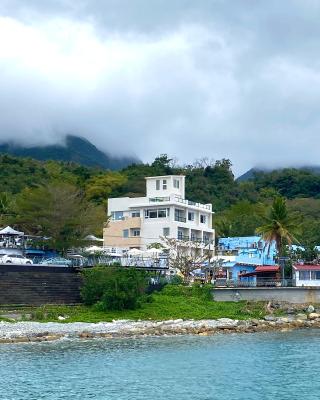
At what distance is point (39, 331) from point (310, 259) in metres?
31.4

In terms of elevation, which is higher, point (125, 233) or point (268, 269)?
point (125, 233)

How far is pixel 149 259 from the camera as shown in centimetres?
5991

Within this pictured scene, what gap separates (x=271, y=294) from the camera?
185ft

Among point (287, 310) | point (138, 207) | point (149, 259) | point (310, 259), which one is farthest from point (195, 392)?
point (138, 207)

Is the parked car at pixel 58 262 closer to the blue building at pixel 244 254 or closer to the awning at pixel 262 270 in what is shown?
the blue building at pixel 244 254

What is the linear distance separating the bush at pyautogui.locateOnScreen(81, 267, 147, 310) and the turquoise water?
26.2 ft

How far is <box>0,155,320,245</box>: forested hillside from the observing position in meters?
83.6

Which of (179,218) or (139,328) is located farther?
(179,218)

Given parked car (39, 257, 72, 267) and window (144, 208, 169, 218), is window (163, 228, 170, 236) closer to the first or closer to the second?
window (144, 208, 169, 218)

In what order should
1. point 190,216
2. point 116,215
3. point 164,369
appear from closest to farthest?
point 164,369 < point 190,216 < point 116,215

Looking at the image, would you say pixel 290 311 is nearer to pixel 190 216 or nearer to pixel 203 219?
pixel 190 216

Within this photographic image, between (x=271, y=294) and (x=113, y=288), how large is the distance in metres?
14.3

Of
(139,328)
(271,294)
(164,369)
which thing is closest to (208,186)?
(271,294)

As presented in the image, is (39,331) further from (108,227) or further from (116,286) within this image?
(108,227)
